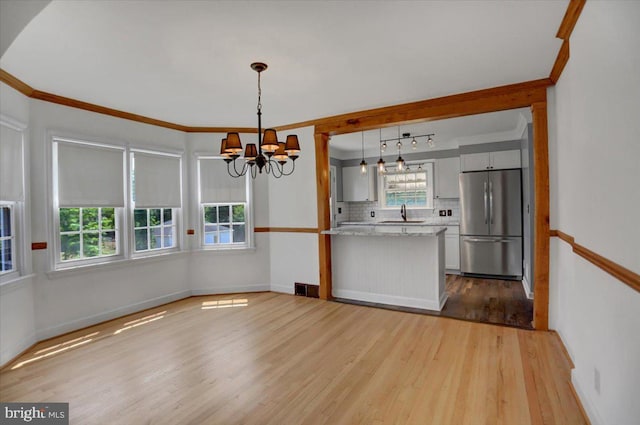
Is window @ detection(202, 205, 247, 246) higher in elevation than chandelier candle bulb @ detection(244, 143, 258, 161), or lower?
lower

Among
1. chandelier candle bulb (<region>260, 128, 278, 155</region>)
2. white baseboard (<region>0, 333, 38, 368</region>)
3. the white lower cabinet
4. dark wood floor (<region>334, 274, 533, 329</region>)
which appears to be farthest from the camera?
the white lower cabinet

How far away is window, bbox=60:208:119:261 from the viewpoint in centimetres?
380

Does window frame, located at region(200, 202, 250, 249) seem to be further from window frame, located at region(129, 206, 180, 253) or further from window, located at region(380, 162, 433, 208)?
window, located at region(380, 162, 433, 208)

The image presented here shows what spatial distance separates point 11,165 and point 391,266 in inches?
167

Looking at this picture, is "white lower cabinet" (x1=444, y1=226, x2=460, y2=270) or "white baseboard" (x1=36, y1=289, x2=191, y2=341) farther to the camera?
"white lower cabinet" (x1=444, y1=226, x2=460, y2=270)

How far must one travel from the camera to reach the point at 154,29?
7.58 ft

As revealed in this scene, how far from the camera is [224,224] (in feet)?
17.4

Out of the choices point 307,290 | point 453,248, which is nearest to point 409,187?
point 453,248

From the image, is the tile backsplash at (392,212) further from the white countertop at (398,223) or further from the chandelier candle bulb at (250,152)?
the chandelier candle bulb at (250,152)

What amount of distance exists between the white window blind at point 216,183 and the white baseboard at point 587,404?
4439 millimetres

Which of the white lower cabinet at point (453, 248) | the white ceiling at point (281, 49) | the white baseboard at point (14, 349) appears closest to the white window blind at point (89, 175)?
the white ceiling at point (281, 49)

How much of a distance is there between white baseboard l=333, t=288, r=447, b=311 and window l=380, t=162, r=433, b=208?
3.12 metres

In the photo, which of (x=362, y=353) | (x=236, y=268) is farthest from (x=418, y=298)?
(x=236, y=268)

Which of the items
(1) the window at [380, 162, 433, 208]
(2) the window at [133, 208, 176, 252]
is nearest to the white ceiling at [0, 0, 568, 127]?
(2) the window at [133, 208, 176, 252]
